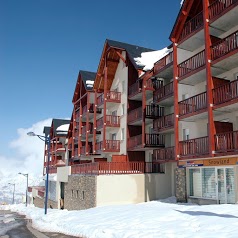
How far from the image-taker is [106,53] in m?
37.5

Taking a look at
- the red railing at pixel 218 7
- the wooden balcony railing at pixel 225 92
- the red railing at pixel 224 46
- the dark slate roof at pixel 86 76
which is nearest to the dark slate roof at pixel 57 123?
the dark slate roof at pixel 86 76

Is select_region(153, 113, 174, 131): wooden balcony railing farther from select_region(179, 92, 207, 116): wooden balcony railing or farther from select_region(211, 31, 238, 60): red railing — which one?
select_region(211, 31, 238, 60): red railing

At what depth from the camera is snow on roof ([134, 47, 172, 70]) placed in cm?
3262

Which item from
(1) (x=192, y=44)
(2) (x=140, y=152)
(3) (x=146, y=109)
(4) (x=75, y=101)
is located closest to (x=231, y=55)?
(1) (x=192, y=44)

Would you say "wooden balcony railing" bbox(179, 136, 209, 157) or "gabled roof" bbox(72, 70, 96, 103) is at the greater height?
"gabled roof" bbox(72, 70, 96, 103)

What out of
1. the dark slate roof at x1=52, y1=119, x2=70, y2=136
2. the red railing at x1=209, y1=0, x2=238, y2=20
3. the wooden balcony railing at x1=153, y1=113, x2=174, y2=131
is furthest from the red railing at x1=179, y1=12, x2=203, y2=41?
the dark slate roof at x1=52, y1=119, x2=70, y2=136

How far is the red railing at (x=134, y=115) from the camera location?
3119cm

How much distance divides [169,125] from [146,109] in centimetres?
→ 409

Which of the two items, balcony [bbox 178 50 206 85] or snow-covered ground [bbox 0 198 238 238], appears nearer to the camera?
snow-covered ground [bbox 0 198 238 238]

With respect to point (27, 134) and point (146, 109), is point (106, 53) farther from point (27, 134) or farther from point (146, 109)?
point (27, 134)

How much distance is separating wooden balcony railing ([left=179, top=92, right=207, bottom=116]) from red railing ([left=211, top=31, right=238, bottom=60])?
9.22ft

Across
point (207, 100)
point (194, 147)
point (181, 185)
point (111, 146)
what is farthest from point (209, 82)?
point (111, 146)

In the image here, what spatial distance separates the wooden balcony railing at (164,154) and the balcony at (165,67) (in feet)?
23.6

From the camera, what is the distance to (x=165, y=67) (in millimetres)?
27469
